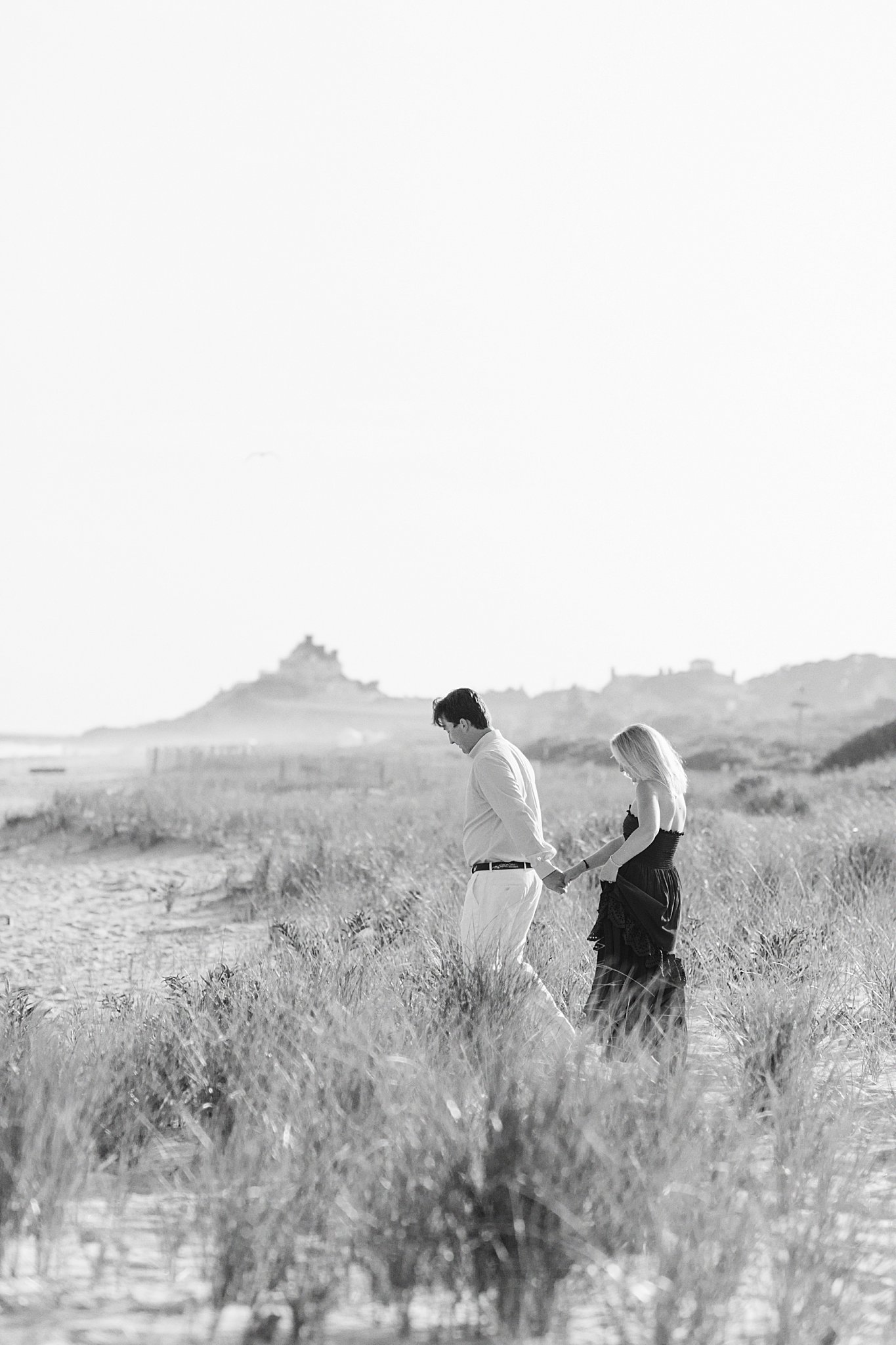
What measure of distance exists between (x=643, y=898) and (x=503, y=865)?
660 millimetres

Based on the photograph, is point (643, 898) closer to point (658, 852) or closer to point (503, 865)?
point (658, 852)

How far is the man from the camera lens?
19.0 ft

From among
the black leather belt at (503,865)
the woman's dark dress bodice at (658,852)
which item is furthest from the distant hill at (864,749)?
the black leather belt at (503,865)

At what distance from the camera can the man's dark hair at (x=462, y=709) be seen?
5887 mm

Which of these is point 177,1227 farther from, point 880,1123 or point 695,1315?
point 880,1123

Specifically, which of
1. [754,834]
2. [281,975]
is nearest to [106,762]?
[754,834]

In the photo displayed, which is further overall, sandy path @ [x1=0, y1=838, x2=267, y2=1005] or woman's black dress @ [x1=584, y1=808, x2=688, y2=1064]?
sandy path @ [x1=0, y1=838, x2=267, y2=1005]

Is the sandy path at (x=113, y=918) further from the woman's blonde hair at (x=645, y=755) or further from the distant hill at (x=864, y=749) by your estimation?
the distant hill at (x=864, y=749)

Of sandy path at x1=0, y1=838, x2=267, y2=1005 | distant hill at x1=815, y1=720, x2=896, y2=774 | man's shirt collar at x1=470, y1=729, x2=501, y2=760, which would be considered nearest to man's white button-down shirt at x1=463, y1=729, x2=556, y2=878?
man's shirt collar at x1=470, y1=729, x2=501, y2=760

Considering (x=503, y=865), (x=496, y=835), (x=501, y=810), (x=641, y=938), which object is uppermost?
(x=501, y=810)

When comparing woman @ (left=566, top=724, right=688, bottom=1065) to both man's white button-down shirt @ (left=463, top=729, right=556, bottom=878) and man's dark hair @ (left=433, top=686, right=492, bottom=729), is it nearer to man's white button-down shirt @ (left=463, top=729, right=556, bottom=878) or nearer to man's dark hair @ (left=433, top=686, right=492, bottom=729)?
man's white button-down shirt @ (left=463, top=729, right=556, bottom=878)

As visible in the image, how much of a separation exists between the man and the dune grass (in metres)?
0.36

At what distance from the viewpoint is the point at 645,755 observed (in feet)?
18.4

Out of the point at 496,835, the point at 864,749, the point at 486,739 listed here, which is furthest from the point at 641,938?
the point at 864,749
